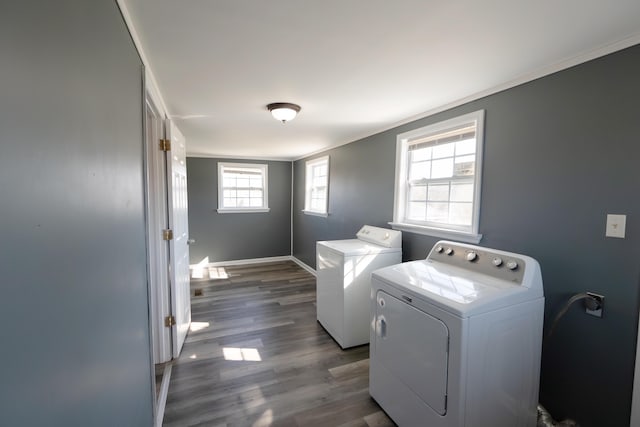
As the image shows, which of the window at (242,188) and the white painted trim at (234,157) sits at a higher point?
the white painted trim at (234,157)

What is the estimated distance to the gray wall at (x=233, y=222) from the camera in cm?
522

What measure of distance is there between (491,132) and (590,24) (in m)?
0.80

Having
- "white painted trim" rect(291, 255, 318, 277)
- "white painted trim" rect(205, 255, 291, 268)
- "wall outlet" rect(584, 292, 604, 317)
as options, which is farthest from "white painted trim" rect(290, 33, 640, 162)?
"white painted trim" rect(205, 255, 291, 268)

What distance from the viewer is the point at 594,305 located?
5.00 feet

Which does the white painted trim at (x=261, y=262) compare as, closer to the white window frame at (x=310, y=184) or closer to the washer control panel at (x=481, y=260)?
the white window frame at (x=310, y=184)

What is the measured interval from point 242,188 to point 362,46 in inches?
177

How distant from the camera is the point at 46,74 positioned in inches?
22.8

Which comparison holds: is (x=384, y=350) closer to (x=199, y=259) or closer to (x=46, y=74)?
(x=46, y=74)

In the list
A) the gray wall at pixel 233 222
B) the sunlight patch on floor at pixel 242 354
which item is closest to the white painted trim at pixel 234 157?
the gray wall at pixel 233 222

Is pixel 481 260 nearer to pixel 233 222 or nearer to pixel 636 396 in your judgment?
pixel 636 396

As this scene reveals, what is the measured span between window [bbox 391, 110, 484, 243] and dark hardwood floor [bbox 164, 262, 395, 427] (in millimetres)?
1361

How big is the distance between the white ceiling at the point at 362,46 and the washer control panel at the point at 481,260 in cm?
113

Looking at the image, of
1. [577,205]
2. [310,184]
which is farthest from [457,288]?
[310,184]

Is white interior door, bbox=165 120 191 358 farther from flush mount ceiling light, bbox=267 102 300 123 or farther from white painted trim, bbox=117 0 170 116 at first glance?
flush mount ceiling light, bbox=267 102 300 123
